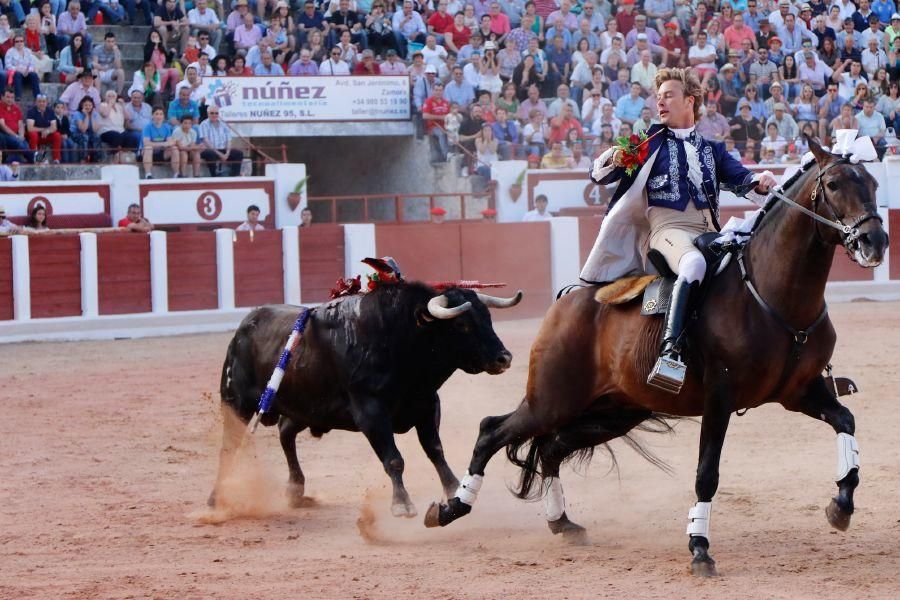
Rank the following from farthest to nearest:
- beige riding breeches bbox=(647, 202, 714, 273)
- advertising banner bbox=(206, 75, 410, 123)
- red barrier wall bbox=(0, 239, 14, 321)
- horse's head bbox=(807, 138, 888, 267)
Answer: advertising banner bbox=(206, 75, 410, 123), red barrier wall bbox=(0, 239, 14, 321), beige riding breeches bbox=(647, 202, 714, 273), horse's head bbox=(807, 138, 888, 267)

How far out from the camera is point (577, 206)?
56.4 ft

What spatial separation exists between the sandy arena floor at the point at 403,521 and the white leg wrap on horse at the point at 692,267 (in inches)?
41.6

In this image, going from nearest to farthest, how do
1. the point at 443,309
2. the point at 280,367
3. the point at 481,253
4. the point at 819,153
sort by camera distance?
the point at 819,153
the point at 443,309
the point at 280,367
the point at 481,253

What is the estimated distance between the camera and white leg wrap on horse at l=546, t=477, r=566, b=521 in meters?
5.54

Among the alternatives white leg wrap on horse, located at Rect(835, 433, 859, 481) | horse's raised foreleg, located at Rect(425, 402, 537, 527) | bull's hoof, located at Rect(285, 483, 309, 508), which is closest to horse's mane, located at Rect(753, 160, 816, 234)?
white leg wrap on horse, located at Rect(835, 433, 859, 481)

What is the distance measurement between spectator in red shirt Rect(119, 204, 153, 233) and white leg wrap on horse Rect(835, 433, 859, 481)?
1074 cm

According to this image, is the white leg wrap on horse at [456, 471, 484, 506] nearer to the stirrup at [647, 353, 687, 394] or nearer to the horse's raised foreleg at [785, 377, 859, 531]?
the stirrup at [647, 353, 687, 394]

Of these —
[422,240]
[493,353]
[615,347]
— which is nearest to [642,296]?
[615,347]

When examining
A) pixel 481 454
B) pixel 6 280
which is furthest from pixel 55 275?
pixel 481 454

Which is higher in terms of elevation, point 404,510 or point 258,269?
point 258,269

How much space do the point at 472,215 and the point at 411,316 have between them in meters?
11.2

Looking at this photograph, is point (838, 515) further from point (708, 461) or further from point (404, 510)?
point (404, 510)

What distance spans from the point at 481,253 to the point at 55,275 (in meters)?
5.01

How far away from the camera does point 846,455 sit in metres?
4.92
